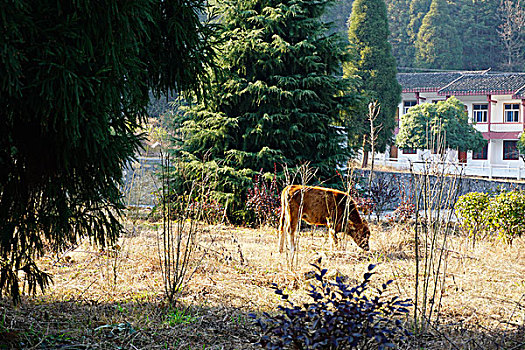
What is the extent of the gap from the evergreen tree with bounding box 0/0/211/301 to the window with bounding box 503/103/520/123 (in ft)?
96.2

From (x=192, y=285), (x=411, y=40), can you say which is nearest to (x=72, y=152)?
(x=192, y=285)

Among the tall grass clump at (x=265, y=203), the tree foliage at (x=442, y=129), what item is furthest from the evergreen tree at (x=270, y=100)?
the tree foliage at (x=442, y=129)

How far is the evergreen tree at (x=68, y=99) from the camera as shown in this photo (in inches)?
107

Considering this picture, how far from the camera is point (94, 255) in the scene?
19.1 feet

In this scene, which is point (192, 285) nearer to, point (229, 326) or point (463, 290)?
point (229, 326)

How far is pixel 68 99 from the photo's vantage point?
8.93ft

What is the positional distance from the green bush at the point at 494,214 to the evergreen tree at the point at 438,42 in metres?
32.6

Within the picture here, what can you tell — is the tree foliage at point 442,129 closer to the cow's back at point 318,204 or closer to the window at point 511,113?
the window at point 511,113

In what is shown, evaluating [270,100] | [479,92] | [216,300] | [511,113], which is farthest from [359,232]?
[511,113]

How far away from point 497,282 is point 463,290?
2.10ft

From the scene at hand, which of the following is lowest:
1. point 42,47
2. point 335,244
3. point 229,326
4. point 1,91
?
point 229,326

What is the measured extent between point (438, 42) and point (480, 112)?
976 cm

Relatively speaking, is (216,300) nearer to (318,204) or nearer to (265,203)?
(318,204)

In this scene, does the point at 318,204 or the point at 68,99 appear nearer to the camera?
the point at 68,99
